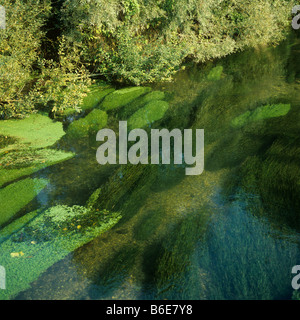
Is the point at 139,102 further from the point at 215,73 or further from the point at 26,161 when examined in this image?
the point at 26,161

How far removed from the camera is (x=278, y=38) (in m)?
16.4

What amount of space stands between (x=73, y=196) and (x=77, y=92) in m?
5.09

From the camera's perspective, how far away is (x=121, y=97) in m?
11.7

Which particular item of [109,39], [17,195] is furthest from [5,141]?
[109,39]

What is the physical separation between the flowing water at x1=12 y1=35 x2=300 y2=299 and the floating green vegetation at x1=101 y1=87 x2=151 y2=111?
3.96ft

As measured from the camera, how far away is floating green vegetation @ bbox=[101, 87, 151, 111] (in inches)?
438

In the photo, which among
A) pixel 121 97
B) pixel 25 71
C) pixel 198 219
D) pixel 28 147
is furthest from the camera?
pixel 121 97

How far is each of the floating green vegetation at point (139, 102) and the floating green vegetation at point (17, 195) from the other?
3986 millimetres

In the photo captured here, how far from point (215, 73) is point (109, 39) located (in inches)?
172

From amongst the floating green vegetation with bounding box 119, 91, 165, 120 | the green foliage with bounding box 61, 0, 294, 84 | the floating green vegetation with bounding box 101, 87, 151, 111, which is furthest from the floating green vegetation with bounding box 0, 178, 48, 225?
the green foliage with bounding box 61, 0, 294, 84

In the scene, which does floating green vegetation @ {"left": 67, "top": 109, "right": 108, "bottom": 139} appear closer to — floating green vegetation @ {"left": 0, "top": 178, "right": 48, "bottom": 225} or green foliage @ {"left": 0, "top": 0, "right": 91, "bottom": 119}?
green foliage @ {"left": 0, "top": 0, "right": 91, "bottom": 119}

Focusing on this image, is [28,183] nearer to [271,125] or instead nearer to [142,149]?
[142,149]
